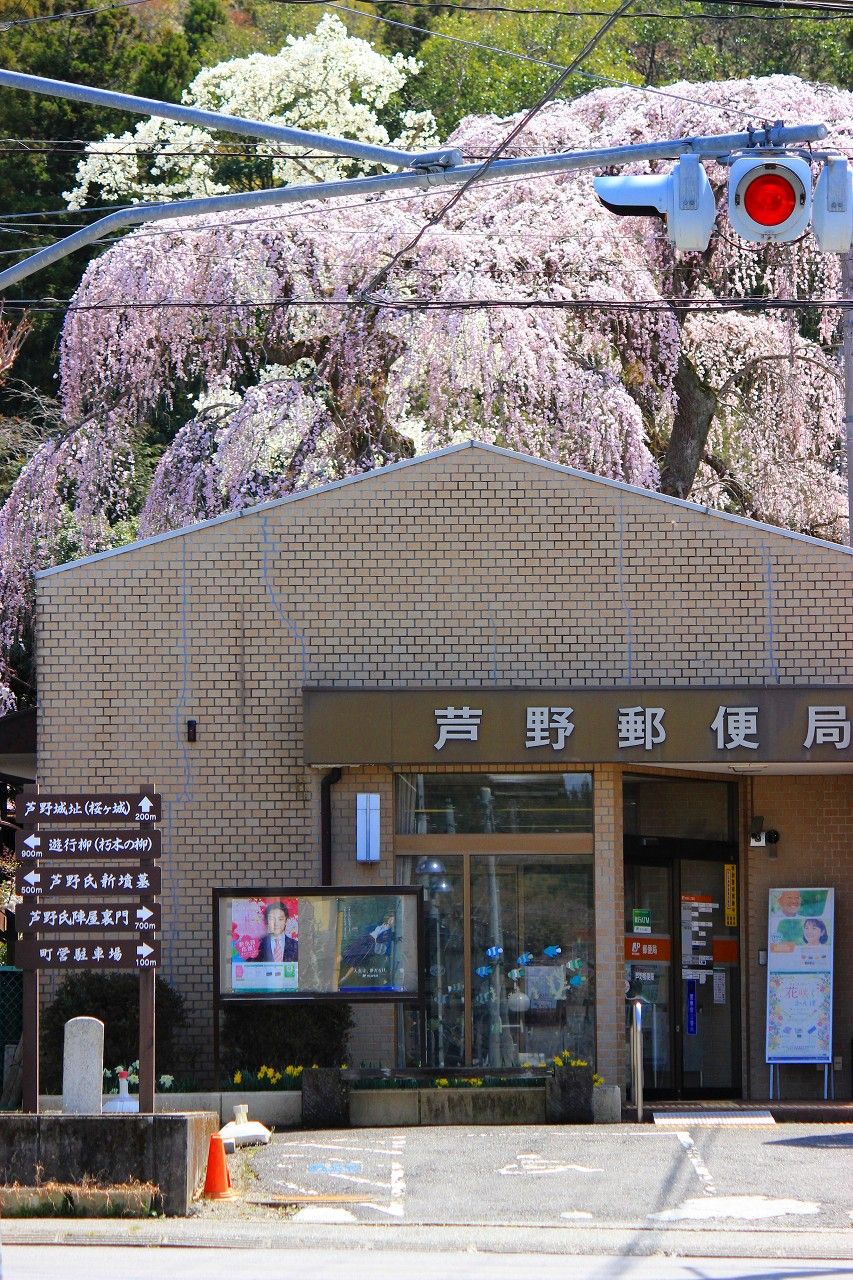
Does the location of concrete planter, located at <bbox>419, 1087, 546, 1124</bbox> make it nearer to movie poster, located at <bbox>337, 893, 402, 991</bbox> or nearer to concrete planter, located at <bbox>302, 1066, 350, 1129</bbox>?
concrete planter, located at <bbox>302, 1066, 350, 1129</bbox>

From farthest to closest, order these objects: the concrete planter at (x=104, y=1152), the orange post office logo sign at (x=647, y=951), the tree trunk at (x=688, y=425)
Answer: the tree trunk at (x=688, y=425) < the orange post office logo sign at (x=647, y=951) < the concrete planter at (x=104, y=1152)

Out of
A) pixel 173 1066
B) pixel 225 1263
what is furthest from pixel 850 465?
pixel 225 1263

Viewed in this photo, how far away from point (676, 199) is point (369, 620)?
8655 mm

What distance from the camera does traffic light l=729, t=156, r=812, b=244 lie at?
984cm

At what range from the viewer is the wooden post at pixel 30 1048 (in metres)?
13.5

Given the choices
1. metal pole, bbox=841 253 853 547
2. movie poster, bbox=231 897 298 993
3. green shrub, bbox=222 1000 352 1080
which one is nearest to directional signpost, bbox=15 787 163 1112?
movie poster, bbox=231 897 298 993

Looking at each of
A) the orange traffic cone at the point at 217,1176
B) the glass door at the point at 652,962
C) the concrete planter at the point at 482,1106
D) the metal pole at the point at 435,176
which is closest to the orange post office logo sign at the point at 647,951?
the glass door at the point at 652,962

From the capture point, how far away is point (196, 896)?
17.8 meters

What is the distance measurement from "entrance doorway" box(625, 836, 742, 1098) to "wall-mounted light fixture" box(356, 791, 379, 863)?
2876 millimetres

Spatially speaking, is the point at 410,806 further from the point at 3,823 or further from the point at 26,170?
the point at 26,170

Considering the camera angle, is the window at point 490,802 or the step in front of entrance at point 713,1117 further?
the window at point 490,802

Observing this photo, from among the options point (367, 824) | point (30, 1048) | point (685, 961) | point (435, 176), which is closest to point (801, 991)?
point (685, 961)

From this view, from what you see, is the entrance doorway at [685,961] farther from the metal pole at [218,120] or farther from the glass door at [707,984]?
the metal pole at [218,120]

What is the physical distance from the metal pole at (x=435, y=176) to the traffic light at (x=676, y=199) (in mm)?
478
